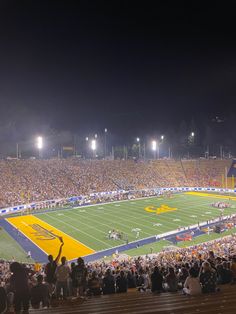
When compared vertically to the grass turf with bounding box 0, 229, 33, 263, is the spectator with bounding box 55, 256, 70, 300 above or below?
above

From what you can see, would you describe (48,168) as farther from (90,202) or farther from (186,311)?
(186,311)

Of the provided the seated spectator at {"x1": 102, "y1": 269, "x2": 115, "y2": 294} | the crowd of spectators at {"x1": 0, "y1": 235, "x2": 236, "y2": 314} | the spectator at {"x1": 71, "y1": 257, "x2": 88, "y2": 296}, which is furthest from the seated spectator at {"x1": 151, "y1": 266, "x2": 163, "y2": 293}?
the spectator at {"x1": 71, "y1": 257, "x2": 88, "y2": 296}

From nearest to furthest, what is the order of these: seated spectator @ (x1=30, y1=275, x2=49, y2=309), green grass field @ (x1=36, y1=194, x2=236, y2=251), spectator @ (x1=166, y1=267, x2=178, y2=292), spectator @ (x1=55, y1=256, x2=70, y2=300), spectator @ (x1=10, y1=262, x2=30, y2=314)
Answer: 1. spectator @ (x1=10, y1=262, x2=30, y2=314)
2. seated spectator @ (x1=30, y1=275, x2=49, y2=309)
3. spectator @ (x1=55, y1=256, x2=70, y2=300)
4. spectator @ (x1=166, y1=267, x2=178, y2=292)
5. green grass field @ (x1=36, y1=194, x2=236, y2=251)

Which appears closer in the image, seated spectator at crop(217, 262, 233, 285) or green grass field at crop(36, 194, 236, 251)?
seated spectator at crop(217, 262, 233, 285)

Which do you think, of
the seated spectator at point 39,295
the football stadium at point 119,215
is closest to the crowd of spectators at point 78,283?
the seated spectator at point 39,295

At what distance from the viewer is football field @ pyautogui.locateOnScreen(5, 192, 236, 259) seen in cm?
3016

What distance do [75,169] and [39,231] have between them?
29434 mm

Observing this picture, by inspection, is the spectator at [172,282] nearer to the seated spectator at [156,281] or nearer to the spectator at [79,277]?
the seated spectator at [156,281]

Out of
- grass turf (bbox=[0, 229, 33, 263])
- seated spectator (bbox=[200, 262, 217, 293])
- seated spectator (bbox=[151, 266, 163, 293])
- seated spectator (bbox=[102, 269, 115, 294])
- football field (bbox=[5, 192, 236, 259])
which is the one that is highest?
seated spectator (bbox=[200, 262, 217, 293])

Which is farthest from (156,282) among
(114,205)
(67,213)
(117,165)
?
(117,165)

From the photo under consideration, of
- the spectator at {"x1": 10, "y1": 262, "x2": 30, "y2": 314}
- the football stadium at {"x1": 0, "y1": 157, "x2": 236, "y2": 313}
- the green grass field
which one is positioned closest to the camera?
the spectator at {"x1": 10, "y1": 262, "x2": 30, "y2": 314}

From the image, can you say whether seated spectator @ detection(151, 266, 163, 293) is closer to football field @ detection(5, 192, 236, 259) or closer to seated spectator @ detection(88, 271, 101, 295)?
seated spectator @ detection(88, 271, 101, 295)

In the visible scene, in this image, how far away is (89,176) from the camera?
6188cm

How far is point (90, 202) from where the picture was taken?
51375 mm
